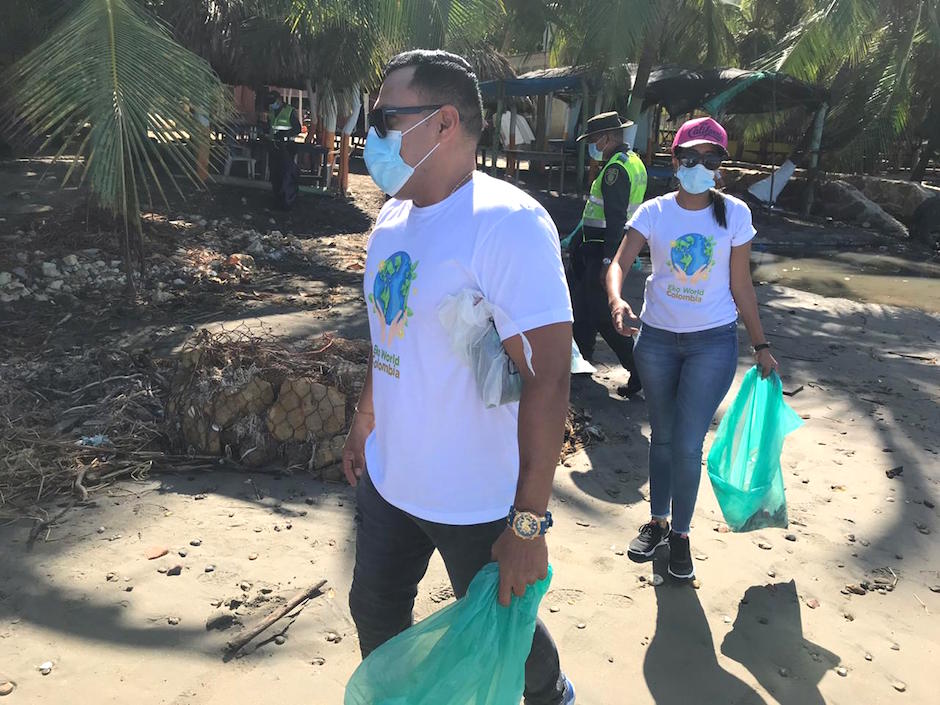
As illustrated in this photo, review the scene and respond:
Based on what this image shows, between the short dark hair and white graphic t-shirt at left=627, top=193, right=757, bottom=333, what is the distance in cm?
162

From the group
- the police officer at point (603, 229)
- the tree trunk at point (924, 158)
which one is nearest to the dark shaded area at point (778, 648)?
the police officer at point (603, 229)

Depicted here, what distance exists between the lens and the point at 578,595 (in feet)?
10.4

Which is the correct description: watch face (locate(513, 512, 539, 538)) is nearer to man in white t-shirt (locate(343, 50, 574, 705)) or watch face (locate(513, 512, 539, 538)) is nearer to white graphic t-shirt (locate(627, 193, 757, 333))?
man in white t-shirt (locate(343, 50, 574, 705))

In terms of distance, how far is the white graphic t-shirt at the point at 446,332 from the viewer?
1.69 meters

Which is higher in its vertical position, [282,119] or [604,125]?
[282,119]

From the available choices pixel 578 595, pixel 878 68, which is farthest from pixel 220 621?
pixel 878 68

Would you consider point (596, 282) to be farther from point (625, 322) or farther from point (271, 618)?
point (271, 618)

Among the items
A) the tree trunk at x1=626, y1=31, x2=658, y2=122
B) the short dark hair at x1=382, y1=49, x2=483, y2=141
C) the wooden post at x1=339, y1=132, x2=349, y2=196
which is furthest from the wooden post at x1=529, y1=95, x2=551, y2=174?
the short dark hair at x1=382, y1=49, x2=483, y2=141

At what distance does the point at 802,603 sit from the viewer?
3.21 meters

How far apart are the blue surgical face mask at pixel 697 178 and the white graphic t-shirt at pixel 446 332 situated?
5.23ft

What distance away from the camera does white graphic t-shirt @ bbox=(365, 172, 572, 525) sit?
5.54ft

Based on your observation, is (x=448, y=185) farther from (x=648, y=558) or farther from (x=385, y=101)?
(x=648, y=558)

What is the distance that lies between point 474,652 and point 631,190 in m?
4.03

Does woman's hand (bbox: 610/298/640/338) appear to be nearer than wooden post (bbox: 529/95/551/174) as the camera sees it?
Yes
